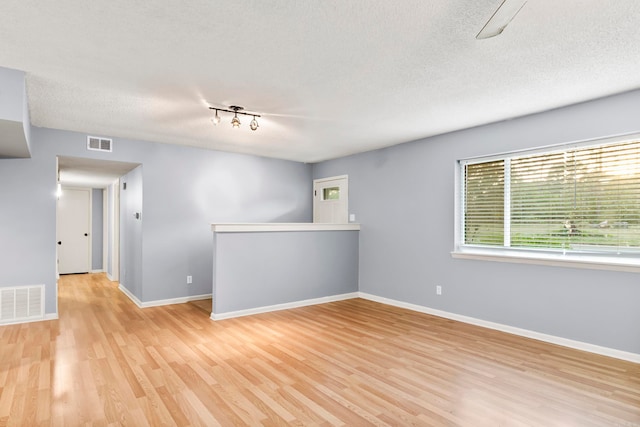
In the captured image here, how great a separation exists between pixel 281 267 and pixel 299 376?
2.38 meters

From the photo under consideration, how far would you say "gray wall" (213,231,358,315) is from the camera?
471 cm

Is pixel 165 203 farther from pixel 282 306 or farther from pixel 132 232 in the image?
pixel 282 306

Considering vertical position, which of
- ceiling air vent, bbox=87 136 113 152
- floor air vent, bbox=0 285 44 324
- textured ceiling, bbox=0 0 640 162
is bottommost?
floor air vent, bbox=0 285 44 324

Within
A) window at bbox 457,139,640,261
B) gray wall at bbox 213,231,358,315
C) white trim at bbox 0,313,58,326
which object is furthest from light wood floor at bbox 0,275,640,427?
window at bbox 457,139,640,261

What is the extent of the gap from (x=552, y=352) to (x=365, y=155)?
3737 mm

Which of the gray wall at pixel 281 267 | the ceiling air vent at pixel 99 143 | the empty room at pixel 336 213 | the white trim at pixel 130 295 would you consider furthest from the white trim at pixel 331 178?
the white trim at pixel 130 295

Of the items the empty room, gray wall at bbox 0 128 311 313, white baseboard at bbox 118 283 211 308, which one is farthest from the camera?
white baseboard at bbox 118 283 211 308

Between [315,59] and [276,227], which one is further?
[276,227]

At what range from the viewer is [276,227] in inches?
202

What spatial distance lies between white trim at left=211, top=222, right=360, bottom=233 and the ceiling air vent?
1.94m

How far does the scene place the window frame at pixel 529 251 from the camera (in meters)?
3.32

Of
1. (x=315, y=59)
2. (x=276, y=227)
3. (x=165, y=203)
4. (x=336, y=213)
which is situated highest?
(x=315, y=59)

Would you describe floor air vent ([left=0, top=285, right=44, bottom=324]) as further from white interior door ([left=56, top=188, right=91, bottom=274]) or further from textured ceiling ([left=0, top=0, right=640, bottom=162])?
white interior door ([left=56, top=188, right=91, bottom=274])

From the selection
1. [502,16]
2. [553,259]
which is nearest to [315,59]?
[502,16]
